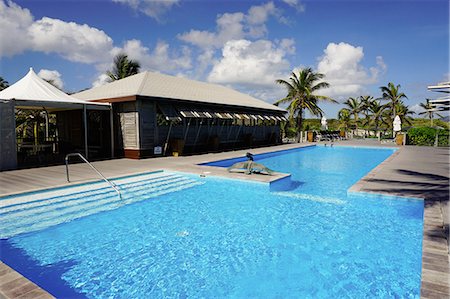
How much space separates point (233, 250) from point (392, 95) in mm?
38058

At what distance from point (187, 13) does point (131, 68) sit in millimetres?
18882

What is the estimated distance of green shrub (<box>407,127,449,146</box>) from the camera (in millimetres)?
22333

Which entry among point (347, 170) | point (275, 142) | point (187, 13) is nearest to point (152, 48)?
point (187, 13)

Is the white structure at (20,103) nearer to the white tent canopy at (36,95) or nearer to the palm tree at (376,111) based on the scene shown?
the white tent canopy at (36,95)

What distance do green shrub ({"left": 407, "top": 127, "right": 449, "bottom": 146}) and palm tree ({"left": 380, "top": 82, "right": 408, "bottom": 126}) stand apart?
1326cm

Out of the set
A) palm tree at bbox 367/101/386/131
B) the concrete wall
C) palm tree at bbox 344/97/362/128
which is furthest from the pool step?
palm tree at bbox 344/97/362/128

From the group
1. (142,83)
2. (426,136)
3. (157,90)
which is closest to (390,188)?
(157,90)

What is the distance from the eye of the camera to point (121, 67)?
31172mm

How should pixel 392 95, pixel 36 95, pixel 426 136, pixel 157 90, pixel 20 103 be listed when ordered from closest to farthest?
pixel 20 103 < pixel 36 95 < pixel 157 90 < pixel 426 136 < pixel 392 95

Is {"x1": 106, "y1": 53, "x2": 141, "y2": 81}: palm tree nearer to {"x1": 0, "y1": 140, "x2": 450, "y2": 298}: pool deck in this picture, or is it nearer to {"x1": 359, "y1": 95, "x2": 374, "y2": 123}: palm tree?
{"x1": 0, "y1": 140, "x2": 450, "y2": 298}: pool deck

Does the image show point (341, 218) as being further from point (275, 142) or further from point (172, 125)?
point (275, 142)

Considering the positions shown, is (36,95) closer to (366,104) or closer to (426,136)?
(426,136)

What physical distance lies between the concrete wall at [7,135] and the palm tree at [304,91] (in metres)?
22.8

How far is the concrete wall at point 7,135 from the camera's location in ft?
32.7
